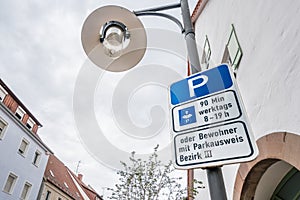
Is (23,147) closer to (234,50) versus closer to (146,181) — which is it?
(146,181)

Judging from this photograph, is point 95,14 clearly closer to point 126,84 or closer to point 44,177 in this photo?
point 126,84

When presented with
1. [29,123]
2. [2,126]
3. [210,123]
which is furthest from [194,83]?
[29,123]

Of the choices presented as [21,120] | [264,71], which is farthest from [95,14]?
[21,120]

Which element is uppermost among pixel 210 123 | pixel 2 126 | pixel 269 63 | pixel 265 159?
pixel 2 126

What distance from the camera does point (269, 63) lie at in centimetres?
274

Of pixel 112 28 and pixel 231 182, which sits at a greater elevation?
pixel 112 28

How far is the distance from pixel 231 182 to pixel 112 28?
3235mm

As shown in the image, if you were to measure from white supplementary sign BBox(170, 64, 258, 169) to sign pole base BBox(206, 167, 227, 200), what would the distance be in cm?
6

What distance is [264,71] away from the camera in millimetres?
2865

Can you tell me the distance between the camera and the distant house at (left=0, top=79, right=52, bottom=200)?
48.2ft

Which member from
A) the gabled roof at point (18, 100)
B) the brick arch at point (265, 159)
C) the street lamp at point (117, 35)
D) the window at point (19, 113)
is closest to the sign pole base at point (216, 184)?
the brick arch at point (265, 159)

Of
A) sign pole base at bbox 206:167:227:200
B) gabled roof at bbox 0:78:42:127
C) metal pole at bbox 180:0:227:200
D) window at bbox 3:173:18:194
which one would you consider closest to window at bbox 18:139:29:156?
window at bbox 3:173:18:194

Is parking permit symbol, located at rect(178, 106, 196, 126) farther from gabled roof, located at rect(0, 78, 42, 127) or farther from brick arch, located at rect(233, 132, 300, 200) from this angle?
gabled roof, located at rect(0, 78, 42, 127)

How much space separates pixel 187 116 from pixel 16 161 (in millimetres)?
17726
